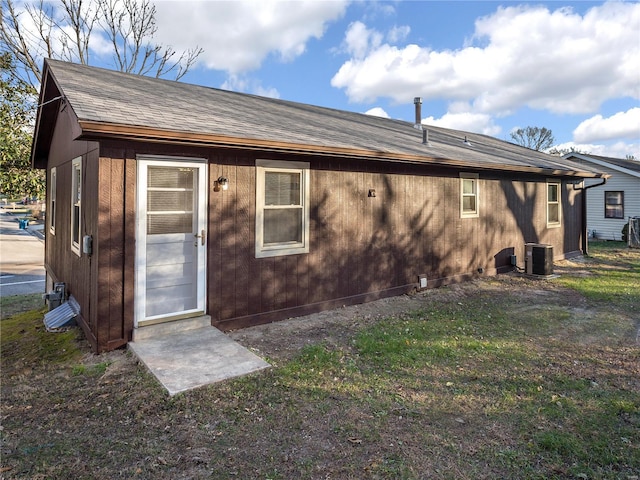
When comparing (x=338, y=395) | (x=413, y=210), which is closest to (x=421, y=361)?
(x=338, y=395)

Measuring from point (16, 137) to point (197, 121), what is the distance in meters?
11.2

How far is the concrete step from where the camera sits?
449 cm

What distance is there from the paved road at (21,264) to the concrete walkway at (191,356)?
7.61 m

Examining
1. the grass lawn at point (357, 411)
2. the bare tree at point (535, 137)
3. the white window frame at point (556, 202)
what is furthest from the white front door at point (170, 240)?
the bare tree at point (535, 137)

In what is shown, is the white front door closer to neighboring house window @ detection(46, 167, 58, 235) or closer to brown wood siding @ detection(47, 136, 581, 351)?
brown wood siding @ detection(47, 136, 581, 351)

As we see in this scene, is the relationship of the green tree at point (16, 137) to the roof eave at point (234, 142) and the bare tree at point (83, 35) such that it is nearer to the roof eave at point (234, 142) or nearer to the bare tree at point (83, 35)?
the bare tree at point (83, 35)

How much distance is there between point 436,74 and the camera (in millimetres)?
30922

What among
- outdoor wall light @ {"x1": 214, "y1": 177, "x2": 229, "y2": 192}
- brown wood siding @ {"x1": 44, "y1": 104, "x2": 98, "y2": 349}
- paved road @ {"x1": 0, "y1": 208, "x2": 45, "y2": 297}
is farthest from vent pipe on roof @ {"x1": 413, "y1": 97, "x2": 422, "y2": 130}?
paved road @ {"x1": 0, "y1": 208, "x2": 45, "y2": 297}

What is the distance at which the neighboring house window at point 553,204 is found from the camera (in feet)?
36.1

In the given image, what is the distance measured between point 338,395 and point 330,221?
3.26m

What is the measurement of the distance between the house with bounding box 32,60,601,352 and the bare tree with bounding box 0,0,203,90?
10.9 m

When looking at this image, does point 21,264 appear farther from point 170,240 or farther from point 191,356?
point 191,356

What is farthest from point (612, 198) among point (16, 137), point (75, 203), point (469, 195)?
point (16, 137)

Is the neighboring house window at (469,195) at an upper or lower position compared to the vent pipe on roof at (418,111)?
lower
